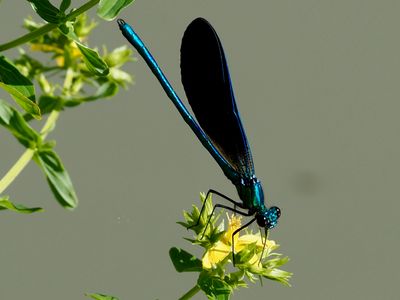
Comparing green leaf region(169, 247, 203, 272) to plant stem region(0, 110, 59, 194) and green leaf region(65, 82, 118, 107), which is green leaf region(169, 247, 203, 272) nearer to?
plant stem region(0, 110, 59, 194)

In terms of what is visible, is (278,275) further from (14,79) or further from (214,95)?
(14,79)

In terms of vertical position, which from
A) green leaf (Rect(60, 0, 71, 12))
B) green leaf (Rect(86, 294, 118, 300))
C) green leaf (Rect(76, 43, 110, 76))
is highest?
green leaf (Rect(60, 0, 71, 12))

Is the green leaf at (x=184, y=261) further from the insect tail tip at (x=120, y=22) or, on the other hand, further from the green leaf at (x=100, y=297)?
the insect tail tip at (x=120, y=22)

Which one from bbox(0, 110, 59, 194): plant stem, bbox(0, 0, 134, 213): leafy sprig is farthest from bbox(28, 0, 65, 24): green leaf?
bbox(0, 110, 59, 194): plant stem

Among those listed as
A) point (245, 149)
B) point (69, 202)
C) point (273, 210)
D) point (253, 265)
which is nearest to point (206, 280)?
point (253, 265)

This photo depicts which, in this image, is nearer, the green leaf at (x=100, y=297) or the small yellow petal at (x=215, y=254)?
the green leaf at (x=100, y=297)

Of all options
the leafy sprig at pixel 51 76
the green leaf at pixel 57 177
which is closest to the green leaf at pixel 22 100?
the leafy sprig at pixel 51 76

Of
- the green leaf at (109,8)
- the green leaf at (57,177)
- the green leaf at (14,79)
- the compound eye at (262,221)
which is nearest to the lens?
the green leaf at (109,8)
